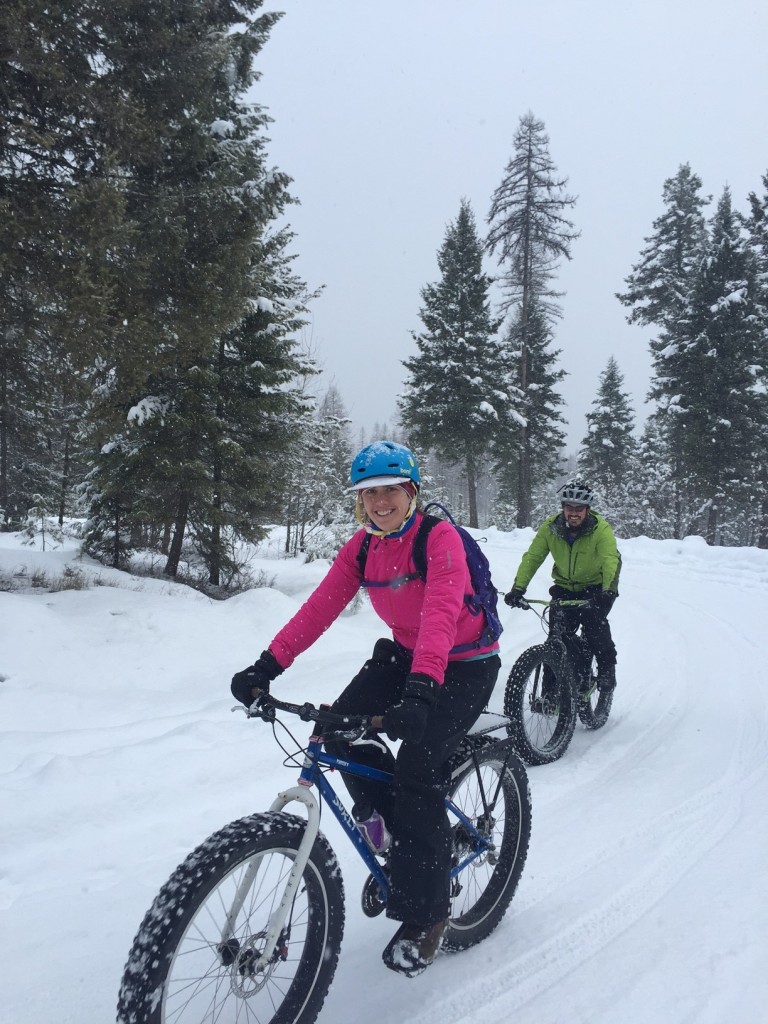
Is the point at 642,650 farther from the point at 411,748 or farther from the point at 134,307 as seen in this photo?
the point at 134,307

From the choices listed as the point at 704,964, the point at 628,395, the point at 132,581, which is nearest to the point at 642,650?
the point at 704,964

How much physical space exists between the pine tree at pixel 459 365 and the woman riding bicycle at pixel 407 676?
79.9 feet

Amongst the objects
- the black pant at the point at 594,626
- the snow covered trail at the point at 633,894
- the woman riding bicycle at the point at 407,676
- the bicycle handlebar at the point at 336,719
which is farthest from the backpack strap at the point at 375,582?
the black pant at the point at 594,626

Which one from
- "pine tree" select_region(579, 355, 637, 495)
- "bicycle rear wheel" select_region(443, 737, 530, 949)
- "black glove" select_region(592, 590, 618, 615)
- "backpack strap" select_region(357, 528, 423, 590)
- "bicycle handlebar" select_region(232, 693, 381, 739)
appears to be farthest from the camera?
"pine tree" select_region(579, 355, 637, 495)

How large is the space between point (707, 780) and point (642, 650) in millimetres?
3959

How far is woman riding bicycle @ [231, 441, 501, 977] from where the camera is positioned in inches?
102

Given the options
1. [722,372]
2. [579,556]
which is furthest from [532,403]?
[579,556]

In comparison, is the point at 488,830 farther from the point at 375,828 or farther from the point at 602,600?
the point at 602,600

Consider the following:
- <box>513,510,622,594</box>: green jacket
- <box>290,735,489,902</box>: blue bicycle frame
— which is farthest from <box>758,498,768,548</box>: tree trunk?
<box>290,735,489,902</box>: blue bicycle frame

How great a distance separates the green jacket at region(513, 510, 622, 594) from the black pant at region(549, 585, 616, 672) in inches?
5.8

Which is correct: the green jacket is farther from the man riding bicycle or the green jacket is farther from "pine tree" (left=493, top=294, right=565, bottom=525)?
"pine tree" (left=493, top=294, right=565, bottom=525)

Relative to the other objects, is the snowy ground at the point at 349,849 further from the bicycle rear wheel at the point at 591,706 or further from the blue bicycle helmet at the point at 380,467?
the blue bicycle helmet at the point at 380,467

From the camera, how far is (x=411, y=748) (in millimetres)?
2645

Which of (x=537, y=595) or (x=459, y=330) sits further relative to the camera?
(x=459, y=330)
